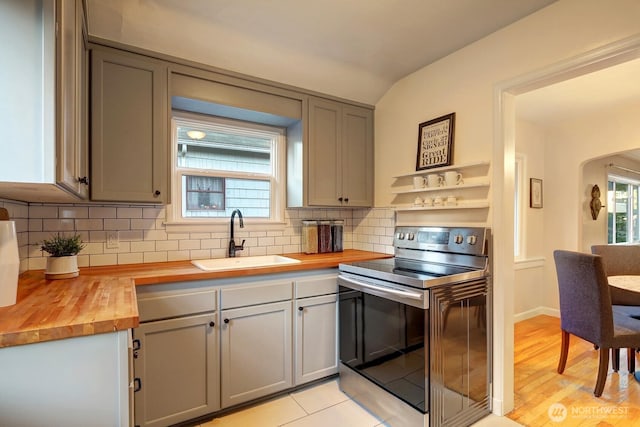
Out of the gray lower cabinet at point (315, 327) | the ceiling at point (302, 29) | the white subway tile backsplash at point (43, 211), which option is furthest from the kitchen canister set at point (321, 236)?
the white subway tile backsplash at point (43, 211)

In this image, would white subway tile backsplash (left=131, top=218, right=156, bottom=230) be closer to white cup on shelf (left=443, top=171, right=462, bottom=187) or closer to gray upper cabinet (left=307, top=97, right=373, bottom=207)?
gray upper cabinet (left=307, top=97, right=373, bottom=207)

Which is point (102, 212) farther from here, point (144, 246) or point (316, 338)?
point (316, 338)

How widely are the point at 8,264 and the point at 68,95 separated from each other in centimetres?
65

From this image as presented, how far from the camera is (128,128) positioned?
1.93m

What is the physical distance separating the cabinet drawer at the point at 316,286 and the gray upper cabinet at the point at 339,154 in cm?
65

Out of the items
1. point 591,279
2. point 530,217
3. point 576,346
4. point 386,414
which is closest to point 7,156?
point 386,414

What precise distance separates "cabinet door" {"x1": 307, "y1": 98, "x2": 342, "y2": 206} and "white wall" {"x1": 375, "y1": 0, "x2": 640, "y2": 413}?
1.55ft

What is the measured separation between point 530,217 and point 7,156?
4544mm

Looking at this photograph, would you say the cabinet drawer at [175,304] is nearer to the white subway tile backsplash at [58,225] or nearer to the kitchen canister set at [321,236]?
the white subway tile backsplash at [58,225]

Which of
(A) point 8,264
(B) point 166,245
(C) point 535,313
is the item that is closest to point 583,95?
(C) point 535,313

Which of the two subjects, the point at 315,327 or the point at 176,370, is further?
the point at 315,327

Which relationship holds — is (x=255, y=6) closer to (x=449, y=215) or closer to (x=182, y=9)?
(x=182, y=9)

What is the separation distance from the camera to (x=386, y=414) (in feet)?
6.31

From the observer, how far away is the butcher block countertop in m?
0.90
